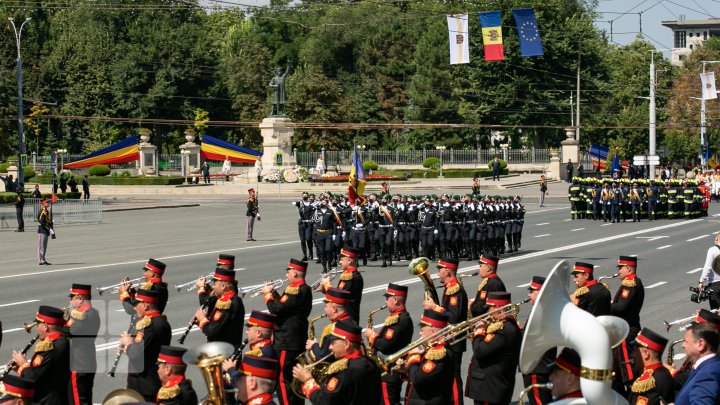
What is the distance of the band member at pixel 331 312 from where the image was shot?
30.9 ft

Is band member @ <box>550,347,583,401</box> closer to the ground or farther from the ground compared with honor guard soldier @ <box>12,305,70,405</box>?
farther from the ground

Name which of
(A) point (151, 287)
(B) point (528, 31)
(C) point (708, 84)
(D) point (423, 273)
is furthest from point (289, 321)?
(C) point (708, 84)

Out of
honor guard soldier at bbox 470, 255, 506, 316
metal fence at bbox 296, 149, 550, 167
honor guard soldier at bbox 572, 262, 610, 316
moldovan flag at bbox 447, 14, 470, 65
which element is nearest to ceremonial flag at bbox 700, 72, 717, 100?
metal fence at bbox 296, 149, 550, 167

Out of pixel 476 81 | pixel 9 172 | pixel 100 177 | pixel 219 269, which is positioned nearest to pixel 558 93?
pixel 476 81

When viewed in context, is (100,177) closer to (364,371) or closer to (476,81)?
(476,81)

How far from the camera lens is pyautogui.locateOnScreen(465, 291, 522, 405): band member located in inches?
382

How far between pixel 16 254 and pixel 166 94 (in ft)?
189

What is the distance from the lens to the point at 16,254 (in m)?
30.1

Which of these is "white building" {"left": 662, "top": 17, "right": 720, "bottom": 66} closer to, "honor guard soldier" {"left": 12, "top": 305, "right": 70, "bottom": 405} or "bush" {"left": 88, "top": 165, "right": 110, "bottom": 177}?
"bush" {"left": 88, "top": 165, "right": 110, "bottom": 177}

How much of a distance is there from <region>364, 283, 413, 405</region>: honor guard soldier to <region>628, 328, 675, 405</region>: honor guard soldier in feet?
7.93

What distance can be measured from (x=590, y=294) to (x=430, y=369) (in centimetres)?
373

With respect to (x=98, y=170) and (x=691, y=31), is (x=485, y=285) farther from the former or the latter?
(x=691, y=31)

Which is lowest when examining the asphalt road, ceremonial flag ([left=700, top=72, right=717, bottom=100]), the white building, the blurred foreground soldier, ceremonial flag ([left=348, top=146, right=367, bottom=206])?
the asphalt road

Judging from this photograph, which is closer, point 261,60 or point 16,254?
point 16,254
